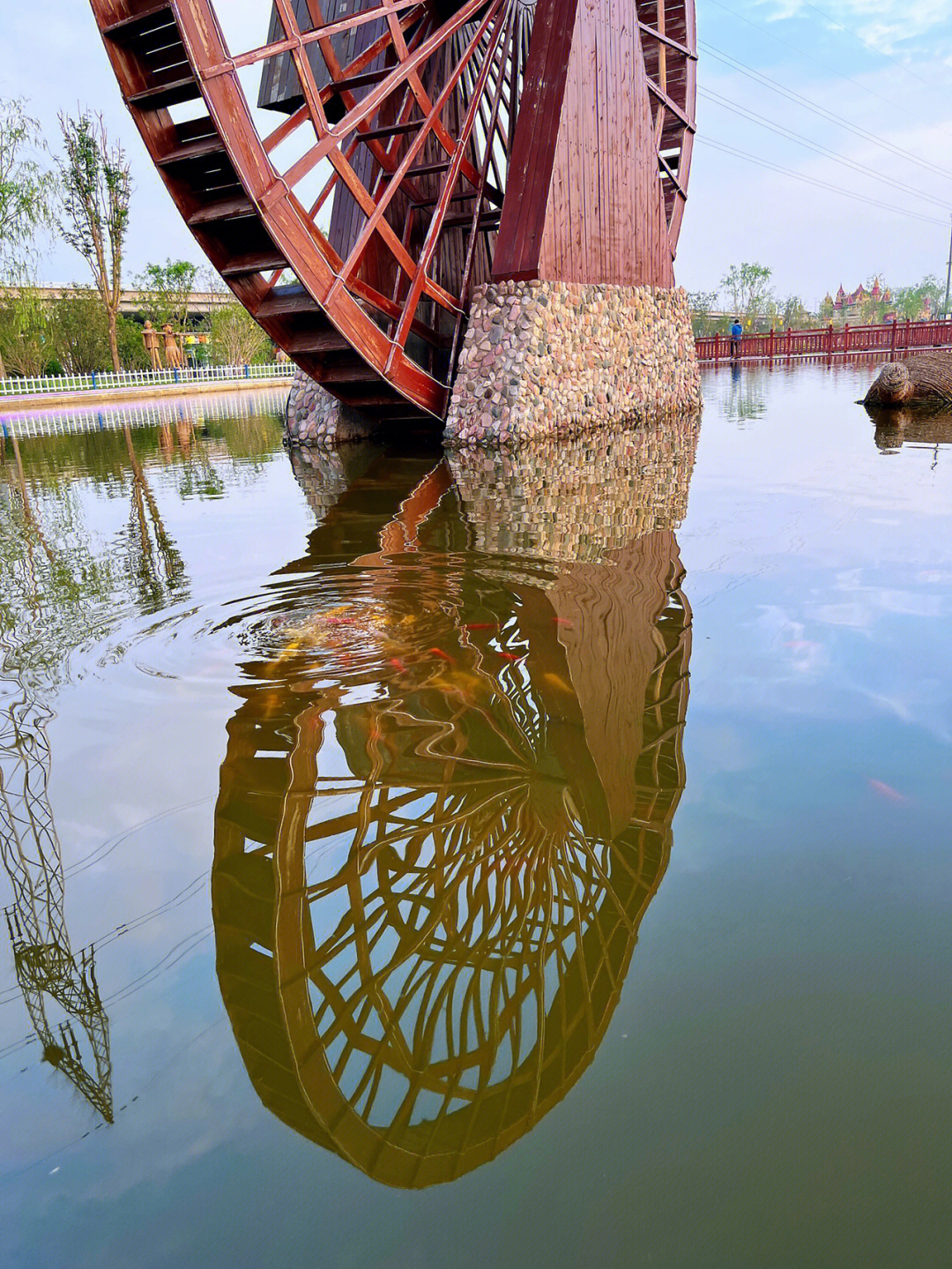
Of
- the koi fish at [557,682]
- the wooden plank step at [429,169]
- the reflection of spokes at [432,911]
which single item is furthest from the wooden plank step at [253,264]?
the reflection of spokes at [432,911]

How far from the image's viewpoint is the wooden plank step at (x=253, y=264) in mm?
8406

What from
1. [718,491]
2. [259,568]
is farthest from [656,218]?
[259,568]

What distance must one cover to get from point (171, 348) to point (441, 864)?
39.9 m

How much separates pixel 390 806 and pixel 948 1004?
1.29 m

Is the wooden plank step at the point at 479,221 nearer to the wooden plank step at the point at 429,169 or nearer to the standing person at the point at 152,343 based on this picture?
the wooden plank step at the point at 429,169

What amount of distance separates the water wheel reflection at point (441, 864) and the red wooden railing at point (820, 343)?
1008 inches

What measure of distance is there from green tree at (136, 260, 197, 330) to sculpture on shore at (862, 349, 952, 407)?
32.6 m

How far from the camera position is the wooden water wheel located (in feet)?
25.1

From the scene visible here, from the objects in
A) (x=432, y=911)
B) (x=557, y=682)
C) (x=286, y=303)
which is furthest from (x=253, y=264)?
(x=432, y=911)

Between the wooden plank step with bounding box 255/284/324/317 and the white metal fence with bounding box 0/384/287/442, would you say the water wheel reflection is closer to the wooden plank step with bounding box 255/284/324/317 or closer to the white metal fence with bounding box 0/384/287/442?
the wooden plank step with bounding box 255/284/324/317

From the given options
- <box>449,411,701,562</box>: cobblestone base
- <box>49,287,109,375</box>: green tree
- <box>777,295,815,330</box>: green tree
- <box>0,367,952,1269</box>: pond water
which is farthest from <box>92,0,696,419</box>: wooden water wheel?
<box>777,295,815,330</box>: green tree

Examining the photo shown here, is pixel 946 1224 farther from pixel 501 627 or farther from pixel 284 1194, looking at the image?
pixel 501 627

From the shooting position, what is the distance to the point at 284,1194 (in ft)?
4.42

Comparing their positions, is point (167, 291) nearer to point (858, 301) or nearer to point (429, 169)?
point (429, 169)
